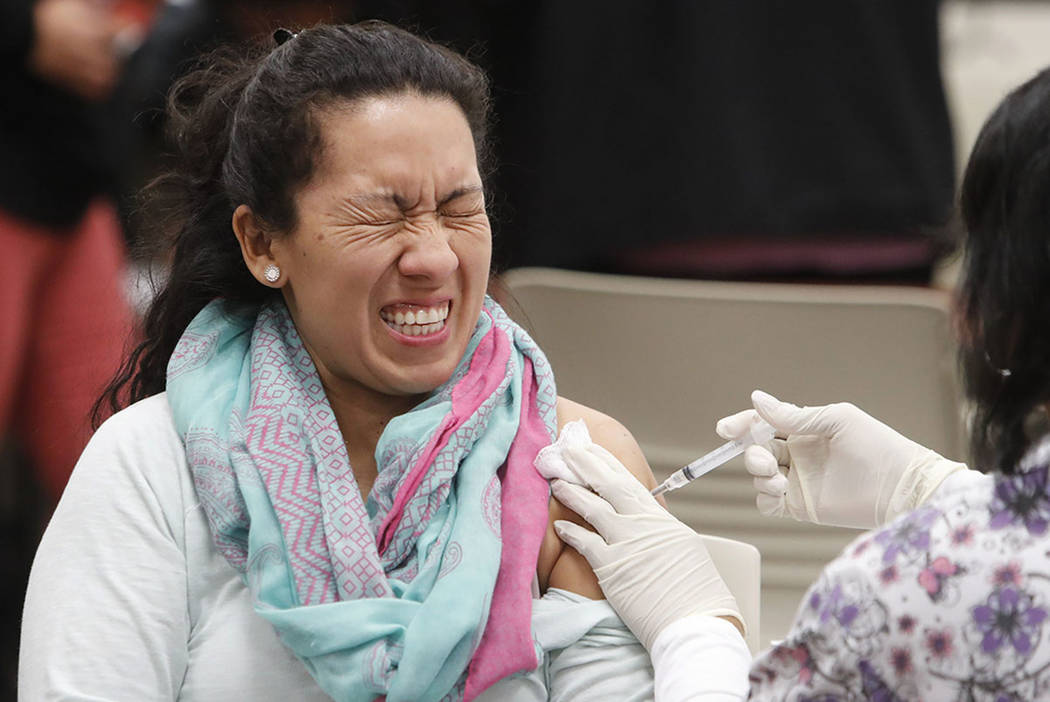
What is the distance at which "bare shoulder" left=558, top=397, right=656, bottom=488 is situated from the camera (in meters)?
1.99

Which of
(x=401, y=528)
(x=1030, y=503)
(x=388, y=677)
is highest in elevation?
(x=1030, y=503)

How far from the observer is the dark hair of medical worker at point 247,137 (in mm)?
1895

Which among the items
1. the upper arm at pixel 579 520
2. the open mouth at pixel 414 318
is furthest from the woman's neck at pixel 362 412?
the upper arm at pixel 579 520

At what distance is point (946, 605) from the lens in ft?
4.53

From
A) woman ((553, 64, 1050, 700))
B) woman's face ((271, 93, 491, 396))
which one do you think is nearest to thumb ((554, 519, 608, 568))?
woman's face ((271, 93, 491, 396))

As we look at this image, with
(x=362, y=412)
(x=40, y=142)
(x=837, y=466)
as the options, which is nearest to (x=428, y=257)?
(x=362, y=412)

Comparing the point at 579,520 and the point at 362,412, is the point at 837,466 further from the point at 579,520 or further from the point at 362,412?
the point at 362,412

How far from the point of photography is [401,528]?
1838 millimetres

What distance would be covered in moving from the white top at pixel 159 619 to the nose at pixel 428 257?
367 millimetres

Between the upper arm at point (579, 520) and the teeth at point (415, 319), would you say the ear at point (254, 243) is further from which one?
the upper arm at point (579, 520)

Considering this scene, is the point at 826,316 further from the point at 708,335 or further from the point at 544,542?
the point at 544,542

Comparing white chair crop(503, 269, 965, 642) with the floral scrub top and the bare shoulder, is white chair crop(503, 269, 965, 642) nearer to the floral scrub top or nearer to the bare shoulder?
the bare shoulder

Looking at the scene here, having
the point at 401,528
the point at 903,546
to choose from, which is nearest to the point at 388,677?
the point at 401,528

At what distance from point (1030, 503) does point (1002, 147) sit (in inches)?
12.8
